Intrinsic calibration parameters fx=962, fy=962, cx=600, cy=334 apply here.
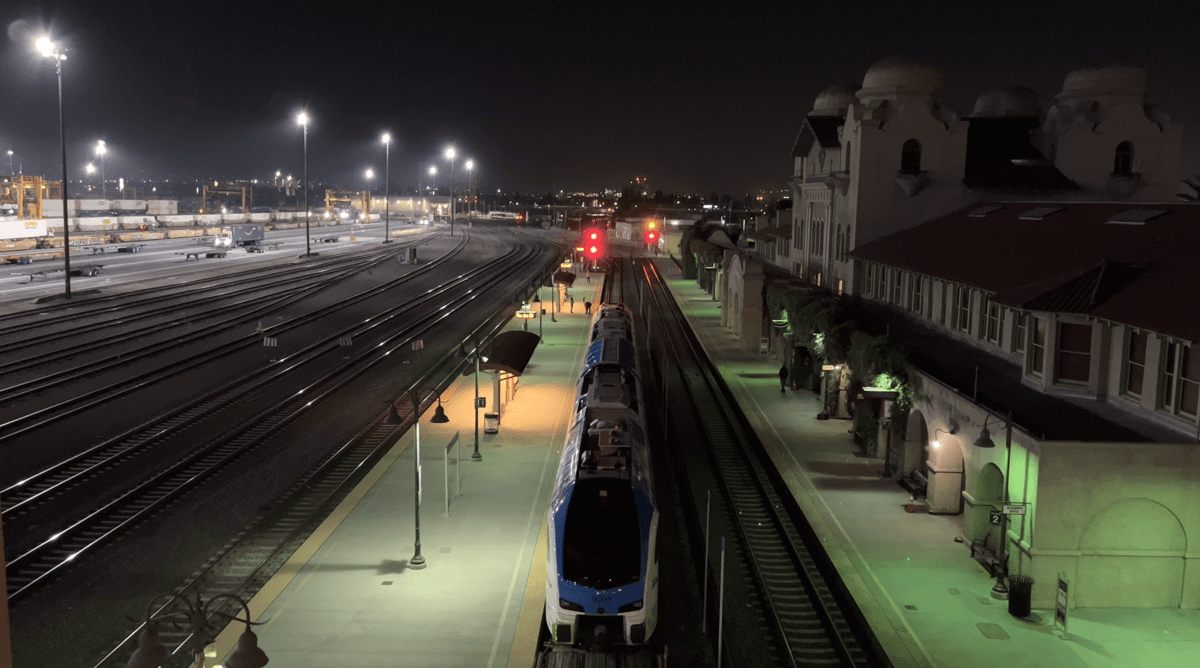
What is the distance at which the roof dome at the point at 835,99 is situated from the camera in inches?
2178

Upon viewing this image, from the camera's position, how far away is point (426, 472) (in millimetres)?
25031

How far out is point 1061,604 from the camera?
17156mm

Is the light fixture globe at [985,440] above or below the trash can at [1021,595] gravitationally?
above

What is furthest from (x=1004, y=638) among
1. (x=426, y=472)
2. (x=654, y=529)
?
(x=426, y=472)

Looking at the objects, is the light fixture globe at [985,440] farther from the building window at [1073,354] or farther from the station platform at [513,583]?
the building window at [1073,354]

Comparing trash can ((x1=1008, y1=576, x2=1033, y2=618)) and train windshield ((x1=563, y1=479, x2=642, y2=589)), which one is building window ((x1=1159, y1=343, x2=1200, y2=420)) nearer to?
trash can ((x1=1008, y1=576, x2=1033, y2=618))

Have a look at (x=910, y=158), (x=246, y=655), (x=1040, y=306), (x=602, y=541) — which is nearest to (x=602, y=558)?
Answer: (x=602, y=541)

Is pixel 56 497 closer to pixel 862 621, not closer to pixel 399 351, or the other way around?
pixel 862 621

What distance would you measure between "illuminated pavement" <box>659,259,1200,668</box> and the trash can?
15 centimetres

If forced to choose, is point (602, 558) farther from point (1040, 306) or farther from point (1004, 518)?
point (1040, 306)

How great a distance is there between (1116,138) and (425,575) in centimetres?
3790

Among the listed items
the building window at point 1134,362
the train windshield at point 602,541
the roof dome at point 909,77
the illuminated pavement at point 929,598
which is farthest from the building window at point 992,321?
the train windshield at point 602,541

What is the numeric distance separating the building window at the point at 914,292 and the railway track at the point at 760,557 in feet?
24.8

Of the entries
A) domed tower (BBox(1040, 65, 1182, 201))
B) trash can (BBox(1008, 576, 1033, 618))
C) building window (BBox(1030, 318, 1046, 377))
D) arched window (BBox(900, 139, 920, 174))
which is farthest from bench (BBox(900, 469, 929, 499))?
domed tower (BBox(1040, 65, 1182, 201))
